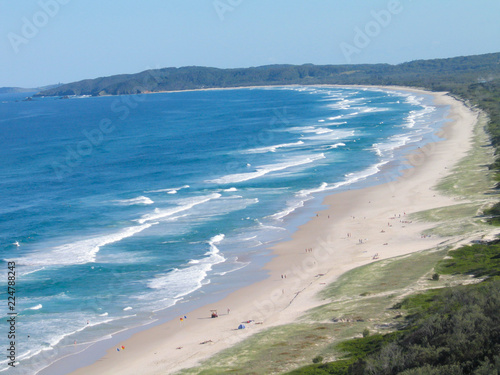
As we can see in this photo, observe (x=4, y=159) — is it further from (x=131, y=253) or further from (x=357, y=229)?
(x=357, y=229)

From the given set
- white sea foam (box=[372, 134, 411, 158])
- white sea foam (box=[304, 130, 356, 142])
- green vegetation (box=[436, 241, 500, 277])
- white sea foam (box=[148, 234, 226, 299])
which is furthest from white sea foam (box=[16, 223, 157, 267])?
white sea foam (box=[304, 130, 356, 142])

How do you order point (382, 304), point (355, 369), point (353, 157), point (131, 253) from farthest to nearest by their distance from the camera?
1. point (353, 157)
2. point (131, 253)
3. point (382, 304)
4. point (355, 369)

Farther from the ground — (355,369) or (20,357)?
(355,369)

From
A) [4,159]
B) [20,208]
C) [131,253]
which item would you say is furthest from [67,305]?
[4,159]

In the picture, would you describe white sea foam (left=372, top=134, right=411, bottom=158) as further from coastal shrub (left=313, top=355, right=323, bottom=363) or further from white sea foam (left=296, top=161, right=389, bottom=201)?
coastal shrub (left=313, top=355, right=323, bottom=363)

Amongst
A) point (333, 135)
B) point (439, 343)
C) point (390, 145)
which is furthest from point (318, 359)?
point (333, 135)

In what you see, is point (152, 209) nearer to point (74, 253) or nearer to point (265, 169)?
point (74, 253)

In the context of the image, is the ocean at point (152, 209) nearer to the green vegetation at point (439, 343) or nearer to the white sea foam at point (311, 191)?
the white sea foam at point (311, 191)
